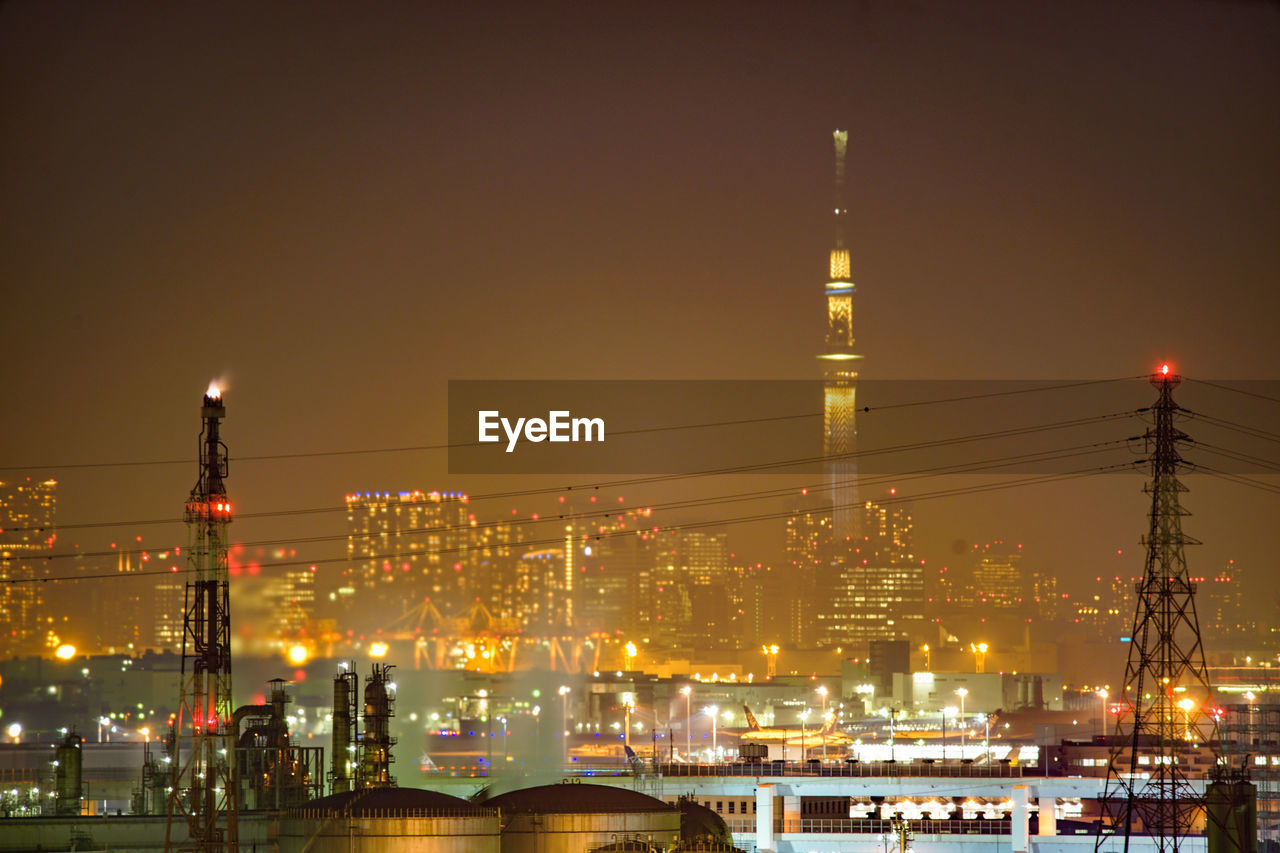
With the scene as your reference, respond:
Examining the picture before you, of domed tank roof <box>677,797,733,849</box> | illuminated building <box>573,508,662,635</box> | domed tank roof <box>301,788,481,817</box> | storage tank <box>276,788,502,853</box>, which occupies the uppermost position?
illuminated building <box>573,508,662,635</box>

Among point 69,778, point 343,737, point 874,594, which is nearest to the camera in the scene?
point 69,778

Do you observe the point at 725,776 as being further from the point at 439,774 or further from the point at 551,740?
the point at 551,740

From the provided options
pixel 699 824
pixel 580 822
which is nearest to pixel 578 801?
pixel 580 822

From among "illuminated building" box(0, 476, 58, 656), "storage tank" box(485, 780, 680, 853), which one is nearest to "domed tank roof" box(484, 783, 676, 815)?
"storage tank" box(485, 780, 680, 853)

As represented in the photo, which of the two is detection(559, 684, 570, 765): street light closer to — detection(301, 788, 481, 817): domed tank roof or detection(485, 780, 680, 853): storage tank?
detection(485, 780, 680, 853): storage tank

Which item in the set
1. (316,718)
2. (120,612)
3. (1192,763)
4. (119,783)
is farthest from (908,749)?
(120,612)

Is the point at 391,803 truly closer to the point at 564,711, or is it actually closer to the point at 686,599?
the point at 564,711
